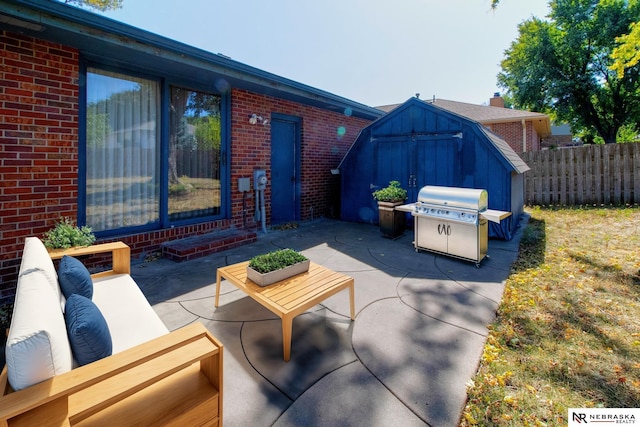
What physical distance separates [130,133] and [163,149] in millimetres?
501

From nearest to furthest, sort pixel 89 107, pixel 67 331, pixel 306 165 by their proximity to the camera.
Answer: pixel 67 331 → pixel 89 107 → pixel 306 165

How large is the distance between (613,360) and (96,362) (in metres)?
3.40

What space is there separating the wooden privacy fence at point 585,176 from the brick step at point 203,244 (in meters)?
9.17

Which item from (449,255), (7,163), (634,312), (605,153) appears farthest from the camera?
(605,153)

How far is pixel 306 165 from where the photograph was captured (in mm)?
7820

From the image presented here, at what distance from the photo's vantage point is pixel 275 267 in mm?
2883

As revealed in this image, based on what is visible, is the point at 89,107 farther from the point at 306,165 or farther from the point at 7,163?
the point at 306,165

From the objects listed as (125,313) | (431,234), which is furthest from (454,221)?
(125,313)

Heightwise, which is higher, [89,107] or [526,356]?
[89,107]

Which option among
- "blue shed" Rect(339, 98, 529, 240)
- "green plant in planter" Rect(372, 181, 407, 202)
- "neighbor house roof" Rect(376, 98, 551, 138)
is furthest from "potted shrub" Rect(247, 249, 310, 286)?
"neighbor house roof" Rect(376, 98, 551, 138)

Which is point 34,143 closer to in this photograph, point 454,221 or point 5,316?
point 5,316

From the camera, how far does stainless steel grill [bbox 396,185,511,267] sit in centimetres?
456

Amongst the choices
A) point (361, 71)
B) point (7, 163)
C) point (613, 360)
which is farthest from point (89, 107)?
point (361, 71)

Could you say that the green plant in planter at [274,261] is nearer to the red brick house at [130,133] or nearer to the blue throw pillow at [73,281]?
the blue throw pillow at [73,281]
